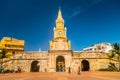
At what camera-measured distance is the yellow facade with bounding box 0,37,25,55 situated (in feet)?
241

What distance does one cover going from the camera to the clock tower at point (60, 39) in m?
56.8

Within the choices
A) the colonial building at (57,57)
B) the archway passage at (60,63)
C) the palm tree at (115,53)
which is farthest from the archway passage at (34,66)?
the palm tree at (115,53)

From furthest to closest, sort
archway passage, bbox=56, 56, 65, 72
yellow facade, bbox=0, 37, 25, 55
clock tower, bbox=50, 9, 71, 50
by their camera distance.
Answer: yellow facade, bbox=0, 37, 25, 55
archway passage, bbox=56, 56, 65, 72
clock tower, bbox=50, 9, 71, 50

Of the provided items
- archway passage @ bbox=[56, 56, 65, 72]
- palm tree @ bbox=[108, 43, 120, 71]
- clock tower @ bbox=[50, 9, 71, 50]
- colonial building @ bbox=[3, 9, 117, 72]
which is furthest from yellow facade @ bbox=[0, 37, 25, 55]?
palm tree @ bbox=[108, 43, 120, 71]

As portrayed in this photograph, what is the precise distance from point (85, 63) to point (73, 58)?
786cm

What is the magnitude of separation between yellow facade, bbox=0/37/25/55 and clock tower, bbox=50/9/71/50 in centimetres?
2264

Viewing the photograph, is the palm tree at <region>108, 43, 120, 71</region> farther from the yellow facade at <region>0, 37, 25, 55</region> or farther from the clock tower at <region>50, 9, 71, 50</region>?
the yellow facade at <region>0, 37, 25, 55</region>

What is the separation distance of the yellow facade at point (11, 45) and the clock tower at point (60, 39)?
22.6 metres

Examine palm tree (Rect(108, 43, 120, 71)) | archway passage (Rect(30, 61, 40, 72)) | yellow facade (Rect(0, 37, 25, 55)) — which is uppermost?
yellow facade (Rect(0, 37, 25, 55))

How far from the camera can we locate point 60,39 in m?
57.3

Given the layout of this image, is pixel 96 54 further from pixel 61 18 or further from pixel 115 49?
pixel 61 18

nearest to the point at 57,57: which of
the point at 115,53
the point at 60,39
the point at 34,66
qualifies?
the point at 60,39

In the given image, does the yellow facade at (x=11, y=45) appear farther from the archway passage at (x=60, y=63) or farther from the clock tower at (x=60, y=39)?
the clock tower at (x=60, y=39)

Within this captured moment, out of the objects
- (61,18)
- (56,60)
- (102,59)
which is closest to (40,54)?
(56,60)
